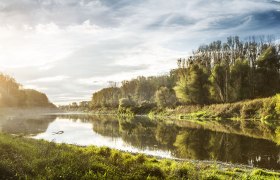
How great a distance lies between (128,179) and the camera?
499 inches

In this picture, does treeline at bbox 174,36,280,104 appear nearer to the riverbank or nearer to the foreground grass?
the riverbank

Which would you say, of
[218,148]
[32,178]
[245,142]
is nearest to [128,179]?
[32,178]

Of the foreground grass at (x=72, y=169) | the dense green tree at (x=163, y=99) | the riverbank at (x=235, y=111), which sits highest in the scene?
the dense green tree at (x=163, y=99)

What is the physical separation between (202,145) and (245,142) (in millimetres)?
4200

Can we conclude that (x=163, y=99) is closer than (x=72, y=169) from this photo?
No

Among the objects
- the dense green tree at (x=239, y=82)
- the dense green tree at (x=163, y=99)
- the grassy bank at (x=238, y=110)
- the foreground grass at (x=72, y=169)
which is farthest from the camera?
the dense green tree at (x=163, y=99)

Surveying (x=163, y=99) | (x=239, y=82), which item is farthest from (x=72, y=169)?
(x=163, y=99)

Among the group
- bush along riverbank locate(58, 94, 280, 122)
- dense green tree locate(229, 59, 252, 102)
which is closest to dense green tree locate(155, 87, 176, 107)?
bush along riverbank locate(58, 94, 280, 122)

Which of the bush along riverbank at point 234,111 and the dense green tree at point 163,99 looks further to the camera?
the dense green tree at point 163,99

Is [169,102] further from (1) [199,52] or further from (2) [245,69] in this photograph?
(2) [245,69]

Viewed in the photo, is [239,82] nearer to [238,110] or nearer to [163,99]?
[238,110]

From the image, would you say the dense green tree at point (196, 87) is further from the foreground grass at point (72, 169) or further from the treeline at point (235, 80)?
the foreground grass at point (72, 169)

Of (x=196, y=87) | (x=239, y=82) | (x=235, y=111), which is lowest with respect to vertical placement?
(x=235, y=111)

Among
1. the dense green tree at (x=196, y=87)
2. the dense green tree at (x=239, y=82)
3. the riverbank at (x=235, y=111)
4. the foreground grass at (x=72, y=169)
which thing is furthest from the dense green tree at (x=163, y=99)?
the foreground grass at (x=72, y=169)
